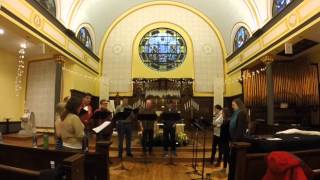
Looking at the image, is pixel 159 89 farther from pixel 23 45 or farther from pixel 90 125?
pixel 90 125

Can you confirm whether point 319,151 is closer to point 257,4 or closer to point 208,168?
point 208,168

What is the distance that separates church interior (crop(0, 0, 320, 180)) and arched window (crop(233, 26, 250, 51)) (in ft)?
0.36

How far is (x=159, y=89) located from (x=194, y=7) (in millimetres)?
4824

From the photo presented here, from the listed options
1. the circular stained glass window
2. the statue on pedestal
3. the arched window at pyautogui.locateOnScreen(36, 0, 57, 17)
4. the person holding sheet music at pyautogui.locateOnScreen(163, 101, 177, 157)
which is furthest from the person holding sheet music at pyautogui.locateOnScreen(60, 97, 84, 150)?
the circular stained glass window

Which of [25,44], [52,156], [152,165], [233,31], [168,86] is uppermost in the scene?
[233,31]

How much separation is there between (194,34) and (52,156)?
1421cm

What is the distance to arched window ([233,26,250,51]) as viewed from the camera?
13.6 meters

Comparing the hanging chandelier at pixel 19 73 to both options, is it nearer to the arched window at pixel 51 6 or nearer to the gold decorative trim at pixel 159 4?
the arched window at pixel 51 6

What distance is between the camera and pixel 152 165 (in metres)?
7.32

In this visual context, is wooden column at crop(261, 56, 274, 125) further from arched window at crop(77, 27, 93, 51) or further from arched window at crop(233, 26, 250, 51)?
arched window at crop(77, 27, 93, 51)

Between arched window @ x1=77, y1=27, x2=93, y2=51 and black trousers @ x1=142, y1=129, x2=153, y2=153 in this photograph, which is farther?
arched window @ x1=77, y1=27, x2=93, y2=51

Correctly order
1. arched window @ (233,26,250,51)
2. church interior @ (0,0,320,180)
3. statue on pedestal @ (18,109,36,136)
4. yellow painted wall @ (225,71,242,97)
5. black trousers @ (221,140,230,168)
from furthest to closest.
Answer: yellow painted wall @ (225,71,242,97), arched window @ (233,26,250,51), statue on pedestal @ (18,109,36,136), black trousers @ (221,140,230,168), church interior @ (0,0,320,180)

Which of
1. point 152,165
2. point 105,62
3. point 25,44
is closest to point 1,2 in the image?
point 25,44

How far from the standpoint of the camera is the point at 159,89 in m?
15.7
